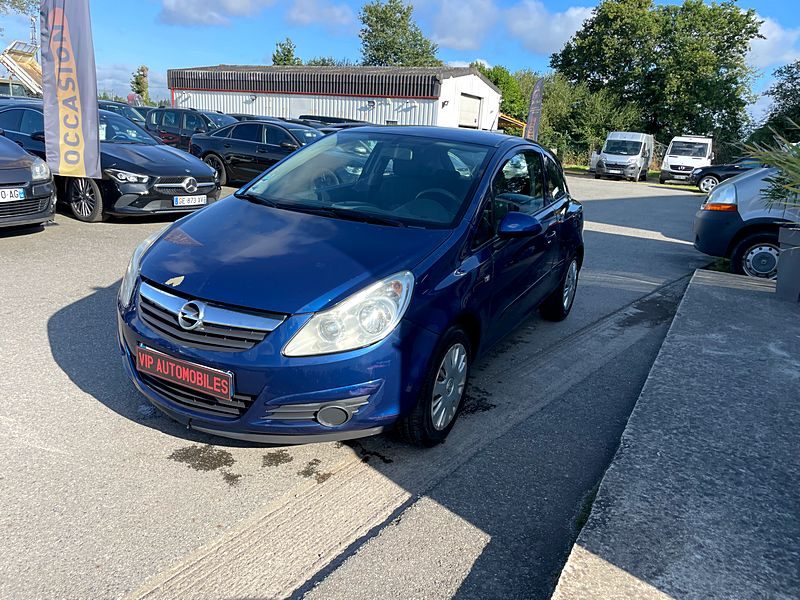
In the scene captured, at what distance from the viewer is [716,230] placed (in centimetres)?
798

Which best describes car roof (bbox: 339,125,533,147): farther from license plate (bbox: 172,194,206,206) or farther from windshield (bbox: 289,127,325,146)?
windshield (bbox: 289,127,325,146)

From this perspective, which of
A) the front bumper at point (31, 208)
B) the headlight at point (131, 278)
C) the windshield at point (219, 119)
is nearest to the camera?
the headlight at point (131, 278)

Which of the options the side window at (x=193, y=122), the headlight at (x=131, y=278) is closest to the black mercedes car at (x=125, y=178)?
the headlight at (x=131, y=278)

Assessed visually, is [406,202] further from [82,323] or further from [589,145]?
[589,145]

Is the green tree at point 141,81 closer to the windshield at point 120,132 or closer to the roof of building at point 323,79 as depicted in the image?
the roof of building at point 323,79

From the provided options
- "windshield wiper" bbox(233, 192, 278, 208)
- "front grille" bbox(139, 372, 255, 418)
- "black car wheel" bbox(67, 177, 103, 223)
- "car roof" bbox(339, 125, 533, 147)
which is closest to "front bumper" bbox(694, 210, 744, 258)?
"car roof" bbox(339, 125, 533, 147)

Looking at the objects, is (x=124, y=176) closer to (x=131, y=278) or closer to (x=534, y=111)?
(x=131, y=278)

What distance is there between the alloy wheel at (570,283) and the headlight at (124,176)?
18.7 feet

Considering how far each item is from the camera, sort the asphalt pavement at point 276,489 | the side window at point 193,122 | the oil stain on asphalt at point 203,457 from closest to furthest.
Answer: the asphalt pavement at point 276,489, the oil stain on asphalt at point 203,457, the side window at point 193,122

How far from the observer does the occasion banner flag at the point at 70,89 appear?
7.55 meters

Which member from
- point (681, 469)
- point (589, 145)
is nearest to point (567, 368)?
point (681, 469)

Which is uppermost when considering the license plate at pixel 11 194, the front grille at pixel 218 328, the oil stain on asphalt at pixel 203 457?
the front grille at pixel 218 328

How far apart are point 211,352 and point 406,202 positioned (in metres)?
1.57

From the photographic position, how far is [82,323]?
185 inches
